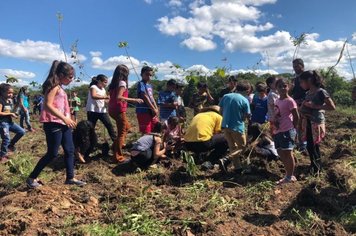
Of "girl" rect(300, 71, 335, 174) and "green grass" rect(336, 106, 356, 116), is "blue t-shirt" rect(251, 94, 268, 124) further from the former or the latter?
"green grass" rect(336, 106, 356, 116)

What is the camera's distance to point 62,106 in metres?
5.03

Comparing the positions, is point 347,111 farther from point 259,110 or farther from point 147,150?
Answer: point 147,150

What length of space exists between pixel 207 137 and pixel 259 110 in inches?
56.8

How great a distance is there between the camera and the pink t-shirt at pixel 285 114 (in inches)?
205

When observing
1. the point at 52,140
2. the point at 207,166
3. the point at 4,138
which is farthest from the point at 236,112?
the point at 4,138

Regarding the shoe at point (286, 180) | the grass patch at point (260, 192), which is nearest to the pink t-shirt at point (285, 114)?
the shoe at point (286, 180)

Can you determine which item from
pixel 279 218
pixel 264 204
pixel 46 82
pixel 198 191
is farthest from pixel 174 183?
pixel 46 82

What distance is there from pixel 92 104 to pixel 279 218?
3851 millimetres

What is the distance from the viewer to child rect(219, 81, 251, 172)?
18.8 ft

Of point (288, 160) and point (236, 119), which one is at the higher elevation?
point (236, 119)

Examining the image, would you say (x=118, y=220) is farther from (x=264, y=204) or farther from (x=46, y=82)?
(x=46, y=82)

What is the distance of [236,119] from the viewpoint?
18.8 ft

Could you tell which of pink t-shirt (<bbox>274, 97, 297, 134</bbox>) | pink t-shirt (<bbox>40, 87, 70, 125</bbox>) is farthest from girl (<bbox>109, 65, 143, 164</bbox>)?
pink t-shirt (<bbox>274, 97, 297, 134</bbox>)

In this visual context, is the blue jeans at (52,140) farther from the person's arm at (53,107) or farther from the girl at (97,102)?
the girl at (97,102)
